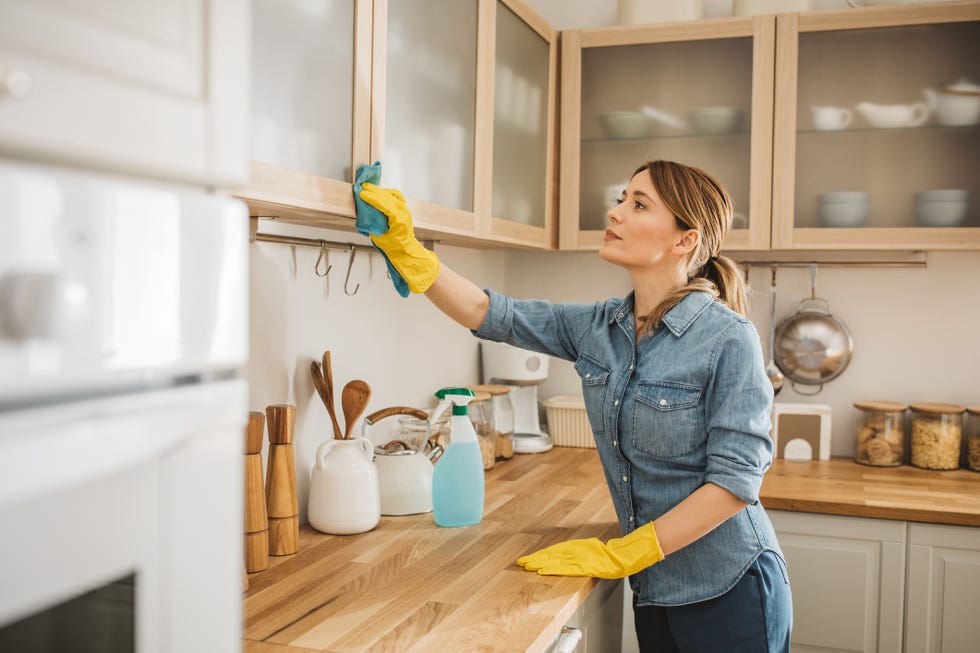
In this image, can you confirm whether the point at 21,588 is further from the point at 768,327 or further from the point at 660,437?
the point at 768,327

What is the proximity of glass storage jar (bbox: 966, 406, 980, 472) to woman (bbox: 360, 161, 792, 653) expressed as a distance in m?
1.28

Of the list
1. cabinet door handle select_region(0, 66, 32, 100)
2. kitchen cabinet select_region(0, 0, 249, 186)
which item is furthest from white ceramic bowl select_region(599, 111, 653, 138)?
cabinet door handle select_region(0, 66, 32, 100)

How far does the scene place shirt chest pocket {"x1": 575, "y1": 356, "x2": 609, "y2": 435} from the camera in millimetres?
1781

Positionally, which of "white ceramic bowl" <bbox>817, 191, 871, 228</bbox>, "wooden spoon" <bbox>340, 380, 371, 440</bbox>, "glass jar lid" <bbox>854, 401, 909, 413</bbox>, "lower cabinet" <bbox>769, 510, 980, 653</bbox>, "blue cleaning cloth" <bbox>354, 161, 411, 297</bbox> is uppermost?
"white ceramic bowl" <bbox>817, 191, 871, 228</bbox>

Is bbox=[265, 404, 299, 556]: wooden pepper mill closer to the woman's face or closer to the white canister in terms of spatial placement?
the woman's face

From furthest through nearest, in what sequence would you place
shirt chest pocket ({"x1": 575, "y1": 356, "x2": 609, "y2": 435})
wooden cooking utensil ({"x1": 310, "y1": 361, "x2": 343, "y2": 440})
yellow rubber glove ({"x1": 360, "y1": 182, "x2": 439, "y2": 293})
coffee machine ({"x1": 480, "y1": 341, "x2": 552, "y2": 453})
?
coffee machine ({"x1": 480, "y1": 341, "x2": 552, "y2": 453}), wooden cooking utensil ({"x1": 310, "y1": 361, "x2": 343, "y2": 440}), shirt chest pocket ({"x1": 575, "y1": 356, "x2": 609, "y2": 435}), yellow rubber glove ({"x1": 360, "y1": 182, "x2": 439, "y2": 293})

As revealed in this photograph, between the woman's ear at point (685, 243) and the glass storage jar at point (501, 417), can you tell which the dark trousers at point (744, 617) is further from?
the glass storage jar at point (501, 417)

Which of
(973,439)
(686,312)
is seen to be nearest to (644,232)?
(686,312)

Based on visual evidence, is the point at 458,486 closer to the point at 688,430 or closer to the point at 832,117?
the point at 688,430

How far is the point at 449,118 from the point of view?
194cm

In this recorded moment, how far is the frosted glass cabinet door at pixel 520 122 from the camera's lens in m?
2.28

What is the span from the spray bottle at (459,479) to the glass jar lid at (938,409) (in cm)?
153

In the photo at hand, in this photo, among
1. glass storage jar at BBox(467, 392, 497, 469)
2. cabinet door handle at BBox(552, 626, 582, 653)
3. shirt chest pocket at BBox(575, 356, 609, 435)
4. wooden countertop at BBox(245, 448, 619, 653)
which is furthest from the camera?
glass storage jar at BBox(467, 392, 497, 469)

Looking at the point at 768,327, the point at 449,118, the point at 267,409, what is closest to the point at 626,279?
the point at 768,327
